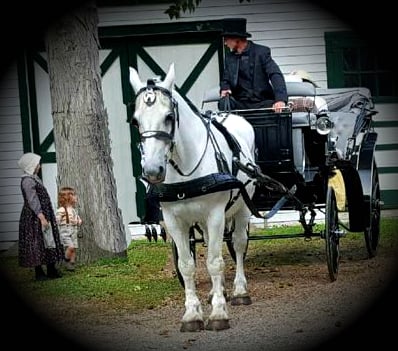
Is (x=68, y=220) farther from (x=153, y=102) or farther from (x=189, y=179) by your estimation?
(x=153, y=102)

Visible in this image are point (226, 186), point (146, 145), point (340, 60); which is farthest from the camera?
point (340, 60)

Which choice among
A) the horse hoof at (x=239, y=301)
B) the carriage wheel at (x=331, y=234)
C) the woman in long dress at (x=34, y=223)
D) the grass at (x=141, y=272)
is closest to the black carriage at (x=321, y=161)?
the carriage wheel at (x=331, y=234)

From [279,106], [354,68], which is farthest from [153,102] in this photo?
[354,68]

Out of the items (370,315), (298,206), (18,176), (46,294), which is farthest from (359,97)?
(18,176)

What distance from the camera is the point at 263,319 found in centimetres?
748

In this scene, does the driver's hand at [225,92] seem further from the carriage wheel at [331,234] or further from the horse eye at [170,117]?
the horse eye at [170,117]

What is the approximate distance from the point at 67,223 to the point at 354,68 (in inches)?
217

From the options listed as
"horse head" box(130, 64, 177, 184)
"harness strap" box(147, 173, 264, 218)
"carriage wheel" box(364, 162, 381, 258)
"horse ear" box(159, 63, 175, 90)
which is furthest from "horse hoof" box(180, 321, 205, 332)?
"carriage wheel" box(364, 162, 381, 258)

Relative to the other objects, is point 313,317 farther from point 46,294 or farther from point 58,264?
point 58,264

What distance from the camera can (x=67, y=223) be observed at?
1045 centimetres

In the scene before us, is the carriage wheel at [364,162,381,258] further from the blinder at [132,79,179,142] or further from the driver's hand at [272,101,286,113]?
the blinder at [132,79,179,142]

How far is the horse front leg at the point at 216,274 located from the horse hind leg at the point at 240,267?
2.91ft

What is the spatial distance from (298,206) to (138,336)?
7.75ft

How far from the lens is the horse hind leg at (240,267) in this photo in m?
8.02
